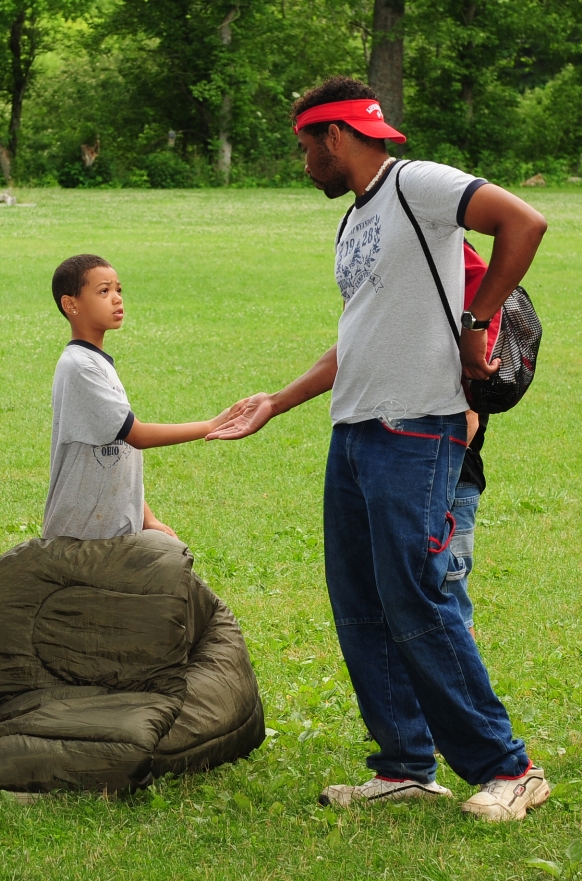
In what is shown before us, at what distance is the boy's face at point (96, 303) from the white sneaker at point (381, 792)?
1.85m

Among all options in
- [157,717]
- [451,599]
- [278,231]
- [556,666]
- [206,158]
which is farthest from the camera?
[206,158]

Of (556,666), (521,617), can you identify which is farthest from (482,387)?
(521,617)

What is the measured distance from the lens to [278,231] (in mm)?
27203

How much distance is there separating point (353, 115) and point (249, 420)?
1178 millimetres

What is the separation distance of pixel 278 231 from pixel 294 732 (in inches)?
927

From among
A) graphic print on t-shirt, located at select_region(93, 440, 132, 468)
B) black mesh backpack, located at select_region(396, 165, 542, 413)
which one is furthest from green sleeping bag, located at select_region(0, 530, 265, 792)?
black mesh backpack, located at select_region(396, 165, 542, 413)

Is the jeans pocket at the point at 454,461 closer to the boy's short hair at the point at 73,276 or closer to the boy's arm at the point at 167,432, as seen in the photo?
the boy's arm at the point at 167,432

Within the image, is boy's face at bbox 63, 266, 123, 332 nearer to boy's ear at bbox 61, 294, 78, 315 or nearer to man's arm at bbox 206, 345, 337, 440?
boy's ear at bbox 61, 294, 78, 315

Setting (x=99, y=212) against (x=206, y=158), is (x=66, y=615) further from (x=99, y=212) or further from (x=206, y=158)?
(x=206, y=158)

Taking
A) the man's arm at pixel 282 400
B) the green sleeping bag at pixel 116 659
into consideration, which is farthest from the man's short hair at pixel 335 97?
the green sleeping bag at pixel 116 659

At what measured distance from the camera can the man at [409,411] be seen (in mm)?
3418

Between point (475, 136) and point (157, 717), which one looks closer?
point (157, 717)

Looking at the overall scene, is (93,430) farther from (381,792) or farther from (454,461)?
(381,792)

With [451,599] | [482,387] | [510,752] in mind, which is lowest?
[510,752]
